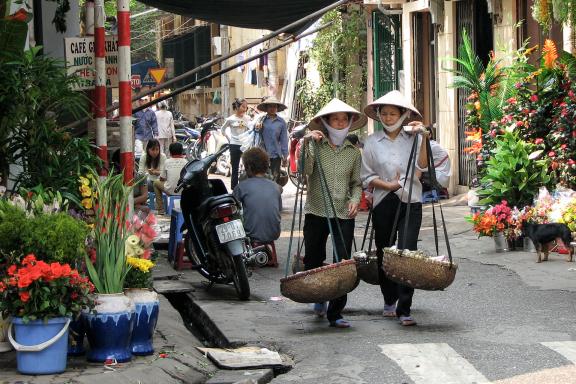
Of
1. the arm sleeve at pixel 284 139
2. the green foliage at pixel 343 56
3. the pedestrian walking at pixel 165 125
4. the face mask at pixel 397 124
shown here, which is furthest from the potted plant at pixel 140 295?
the green foliage at pixel 343 56

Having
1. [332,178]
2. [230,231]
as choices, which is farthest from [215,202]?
[332,178]

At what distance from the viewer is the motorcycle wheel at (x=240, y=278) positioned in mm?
10719

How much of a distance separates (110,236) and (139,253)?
32 centimetres

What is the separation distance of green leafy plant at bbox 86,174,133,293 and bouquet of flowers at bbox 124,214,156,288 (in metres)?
0.08

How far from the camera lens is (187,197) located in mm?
11875

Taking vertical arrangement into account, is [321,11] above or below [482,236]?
above

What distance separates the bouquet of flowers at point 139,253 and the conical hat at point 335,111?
1.90m

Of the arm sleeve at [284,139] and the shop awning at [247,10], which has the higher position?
the shop awning at [247,10]

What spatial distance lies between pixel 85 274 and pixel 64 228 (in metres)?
0.50

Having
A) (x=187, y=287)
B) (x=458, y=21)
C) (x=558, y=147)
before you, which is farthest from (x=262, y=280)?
(x=458, y=21)

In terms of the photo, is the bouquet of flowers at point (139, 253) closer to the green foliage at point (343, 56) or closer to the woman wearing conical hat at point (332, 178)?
the woman wearing conical hat at point (332, 178)

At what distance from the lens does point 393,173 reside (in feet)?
30.7

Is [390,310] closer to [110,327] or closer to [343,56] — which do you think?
[110,327]

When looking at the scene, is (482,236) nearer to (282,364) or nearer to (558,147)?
(558,147)
